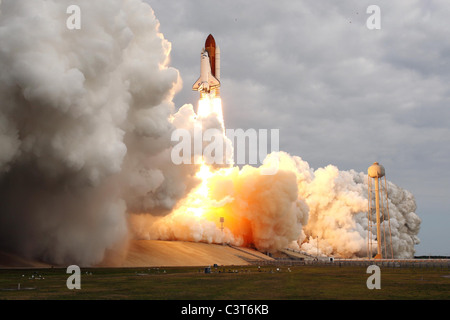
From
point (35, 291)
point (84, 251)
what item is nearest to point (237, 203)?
point (84, 251)

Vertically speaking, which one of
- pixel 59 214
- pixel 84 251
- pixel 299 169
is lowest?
pixel 84 251

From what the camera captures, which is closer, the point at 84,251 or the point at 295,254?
the point at 84,251

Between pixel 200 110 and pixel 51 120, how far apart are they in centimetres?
4703

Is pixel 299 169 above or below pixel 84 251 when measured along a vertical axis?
above

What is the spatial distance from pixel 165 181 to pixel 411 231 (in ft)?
304

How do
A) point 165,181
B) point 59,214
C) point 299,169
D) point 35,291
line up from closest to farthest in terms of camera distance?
1. point 35,291
2. point 59,214
3. point 165,181
4. point 299,169

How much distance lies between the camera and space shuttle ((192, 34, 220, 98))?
310 ft

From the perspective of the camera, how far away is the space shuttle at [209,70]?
310ft

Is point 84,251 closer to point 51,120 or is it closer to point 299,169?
point 51,120

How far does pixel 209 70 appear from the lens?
95125 mm

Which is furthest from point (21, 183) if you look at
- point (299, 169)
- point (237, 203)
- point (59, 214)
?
point (299, 169)
